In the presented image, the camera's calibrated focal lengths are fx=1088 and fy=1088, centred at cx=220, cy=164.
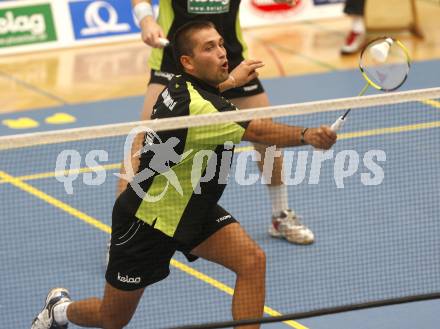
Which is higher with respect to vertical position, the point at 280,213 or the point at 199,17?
the point at 199,17

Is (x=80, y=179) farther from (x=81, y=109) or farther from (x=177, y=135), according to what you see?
(x=177, y=135)

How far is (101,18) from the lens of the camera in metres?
13.1

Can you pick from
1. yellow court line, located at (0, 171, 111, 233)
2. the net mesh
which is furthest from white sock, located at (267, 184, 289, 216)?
yellow court line, located at (0, 171, 111, 233)

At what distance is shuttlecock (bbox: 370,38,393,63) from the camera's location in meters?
5.90

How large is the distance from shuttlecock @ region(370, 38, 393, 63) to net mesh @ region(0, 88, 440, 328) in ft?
0.85

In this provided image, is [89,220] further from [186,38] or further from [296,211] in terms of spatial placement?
[186,38]

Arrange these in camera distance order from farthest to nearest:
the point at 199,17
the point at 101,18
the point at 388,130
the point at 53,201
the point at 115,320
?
the point at 101,18, the point at 388,130, the point at 53,201, the point at 199,17, the point at 115,320

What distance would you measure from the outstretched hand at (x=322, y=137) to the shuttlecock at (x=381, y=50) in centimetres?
76

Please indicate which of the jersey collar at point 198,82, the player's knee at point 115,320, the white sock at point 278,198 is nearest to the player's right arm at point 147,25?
the jersey collar at point 198,82

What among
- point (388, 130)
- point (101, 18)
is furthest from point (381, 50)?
point (101, 18)

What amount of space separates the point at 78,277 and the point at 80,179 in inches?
70.9

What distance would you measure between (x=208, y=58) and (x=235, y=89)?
1.83m

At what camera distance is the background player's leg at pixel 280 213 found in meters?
7.80

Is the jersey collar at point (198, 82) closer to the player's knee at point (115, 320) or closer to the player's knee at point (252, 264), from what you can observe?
the player's knee at point (252, 264)
